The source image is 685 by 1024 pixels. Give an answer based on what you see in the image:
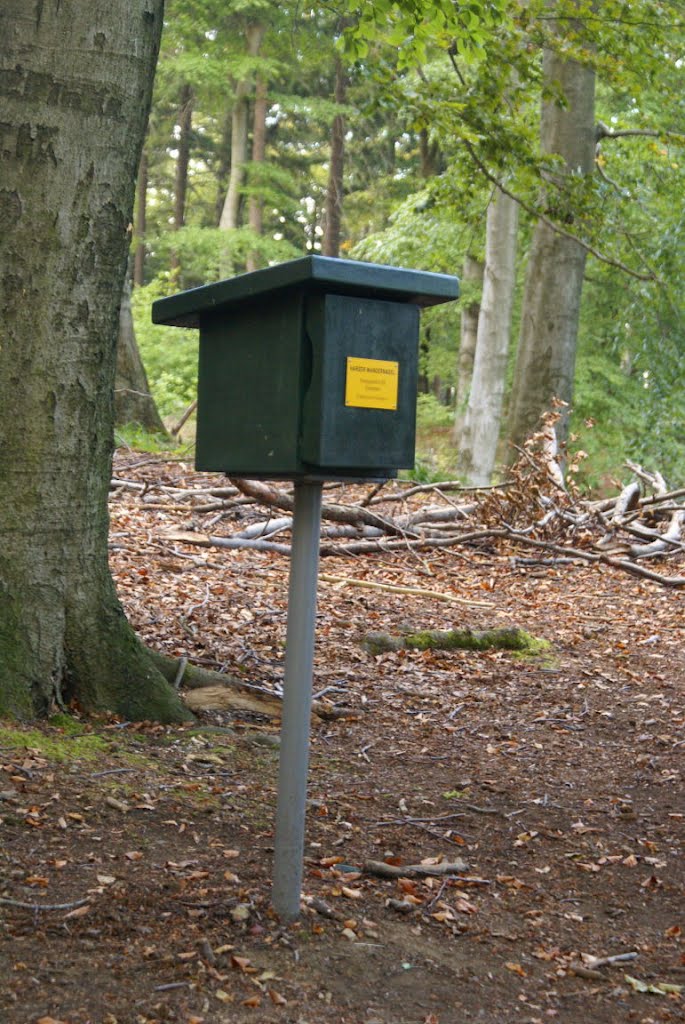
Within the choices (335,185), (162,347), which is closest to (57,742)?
(162,347)

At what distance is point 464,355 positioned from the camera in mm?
25453

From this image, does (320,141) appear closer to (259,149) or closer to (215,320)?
(259,149)

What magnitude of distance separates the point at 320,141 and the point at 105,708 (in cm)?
3097

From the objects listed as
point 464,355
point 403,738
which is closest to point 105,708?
point 403,738

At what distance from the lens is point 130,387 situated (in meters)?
13.2

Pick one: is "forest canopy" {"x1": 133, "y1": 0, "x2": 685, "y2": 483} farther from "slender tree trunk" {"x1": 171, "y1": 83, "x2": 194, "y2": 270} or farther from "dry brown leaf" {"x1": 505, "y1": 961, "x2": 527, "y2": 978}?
"dry brown leaf" {"x1": 505, "y1": 961, "x2": 527, "y2": 978}

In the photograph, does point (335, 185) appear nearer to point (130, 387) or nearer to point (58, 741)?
point (130, 387)

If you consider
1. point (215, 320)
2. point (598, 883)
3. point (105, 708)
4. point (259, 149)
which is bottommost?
point (598, 883)

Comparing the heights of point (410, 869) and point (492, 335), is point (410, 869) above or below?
below

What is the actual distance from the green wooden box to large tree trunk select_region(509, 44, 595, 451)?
986 cm

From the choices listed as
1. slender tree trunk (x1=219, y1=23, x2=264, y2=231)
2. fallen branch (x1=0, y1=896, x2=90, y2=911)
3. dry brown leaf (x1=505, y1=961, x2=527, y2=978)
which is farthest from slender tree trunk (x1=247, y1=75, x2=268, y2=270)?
dry brown leaf (x1=505, y1=961, x2=527, y2=978)

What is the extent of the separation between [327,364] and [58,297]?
1664 millimetres

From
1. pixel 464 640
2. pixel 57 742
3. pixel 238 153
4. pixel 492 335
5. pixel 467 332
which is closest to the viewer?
pixel 57 742

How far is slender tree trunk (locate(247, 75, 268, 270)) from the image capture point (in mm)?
27891
